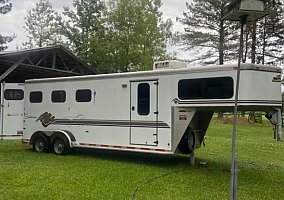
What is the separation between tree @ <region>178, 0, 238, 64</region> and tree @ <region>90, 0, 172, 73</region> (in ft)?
8.99

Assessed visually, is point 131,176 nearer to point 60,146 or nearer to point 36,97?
point 60,146

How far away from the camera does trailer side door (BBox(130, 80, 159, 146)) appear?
31.1ft

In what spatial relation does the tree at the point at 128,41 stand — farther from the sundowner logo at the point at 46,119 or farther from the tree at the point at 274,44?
the sundowner logo at the point at 46,119

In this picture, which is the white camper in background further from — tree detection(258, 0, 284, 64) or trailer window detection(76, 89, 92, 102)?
tree detection(258, 0, 284, 64)

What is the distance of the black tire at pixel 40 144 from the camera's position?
11680mm

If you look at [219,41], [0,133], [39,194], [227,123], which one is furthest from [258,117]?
[39,194]

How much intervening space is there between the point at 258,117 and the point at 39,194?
78.2 ft

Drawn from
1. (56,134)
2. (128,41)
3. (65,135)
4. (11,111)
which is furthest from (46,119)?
(128,41)

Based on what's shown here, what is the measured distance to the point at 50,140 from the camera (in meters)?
11.7

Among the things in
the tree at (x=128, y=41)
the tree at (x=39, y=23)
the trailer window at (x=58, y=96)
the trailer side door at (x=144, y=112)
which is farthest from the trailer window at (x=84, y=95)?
the tree at (x=39, y=23)

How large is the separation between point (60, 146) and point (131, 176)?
391 cm

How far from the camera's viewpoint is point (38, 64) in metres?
14.4

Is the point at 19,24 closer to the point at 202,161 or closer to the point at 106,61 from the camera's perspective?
the point at 106,61

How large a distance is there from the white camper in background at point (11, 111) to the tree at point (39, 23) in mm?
27504
